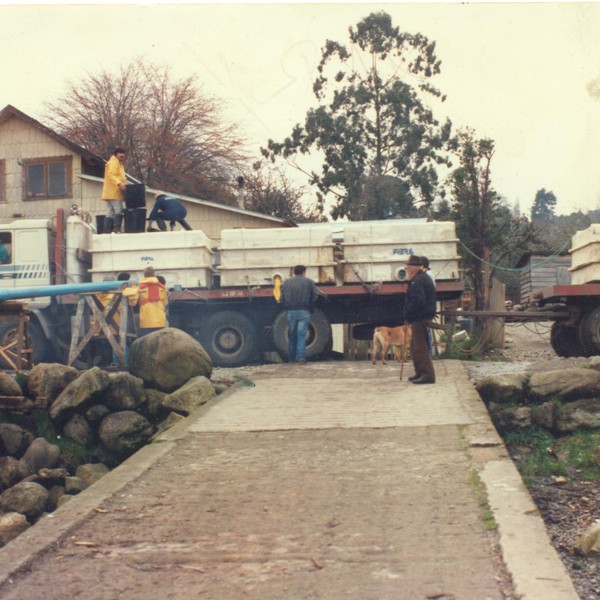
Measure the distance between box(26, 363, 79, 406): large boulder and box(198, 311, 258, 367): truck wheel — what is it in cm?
489

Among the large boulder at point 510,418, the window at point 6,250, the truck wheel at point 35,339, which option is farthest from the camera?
the window at point 6,250

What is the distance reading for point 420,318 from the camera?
12.6m

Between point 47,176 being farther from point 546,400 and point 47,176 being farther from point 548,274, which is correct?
point 548,274

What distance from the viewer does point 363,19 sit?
46.1 m

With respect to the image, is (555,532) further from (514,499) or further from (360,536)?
(360,536)

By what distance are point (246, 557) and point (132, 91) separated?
3880 cm

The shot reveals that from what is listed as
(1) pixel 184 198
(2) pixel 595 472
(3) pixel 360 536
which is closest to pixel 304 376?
(2) pixel 595 472

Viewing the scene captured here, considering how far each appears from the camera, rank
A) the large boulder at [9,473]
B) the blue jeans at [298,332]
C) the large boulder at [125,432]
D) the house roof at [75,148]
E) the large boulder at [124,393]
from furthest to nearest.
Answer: the house roof at [75,148], the blue jeans at [298,332], the large boulder at [124,393], the large boulder at [125,432], the large boulder at [9,473]

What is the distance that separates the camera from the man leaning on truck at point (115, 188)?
17953mm

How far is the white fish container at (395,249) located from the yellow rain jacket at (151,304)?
3366 mm

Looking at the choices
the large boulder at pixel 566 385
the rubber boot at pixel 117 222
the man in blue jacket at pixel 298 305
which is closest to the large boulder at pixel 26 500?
the large boulder at pixel 566 385

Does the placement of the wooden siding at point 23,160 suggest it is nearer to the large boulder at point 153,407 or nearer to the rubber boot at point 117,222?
the rubber boot at point 117,222

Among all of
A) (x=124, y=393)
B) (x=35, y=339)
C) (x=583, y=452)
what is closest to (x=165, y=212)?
(x=35, y=339)

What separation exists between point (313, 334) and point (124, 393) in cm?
589
